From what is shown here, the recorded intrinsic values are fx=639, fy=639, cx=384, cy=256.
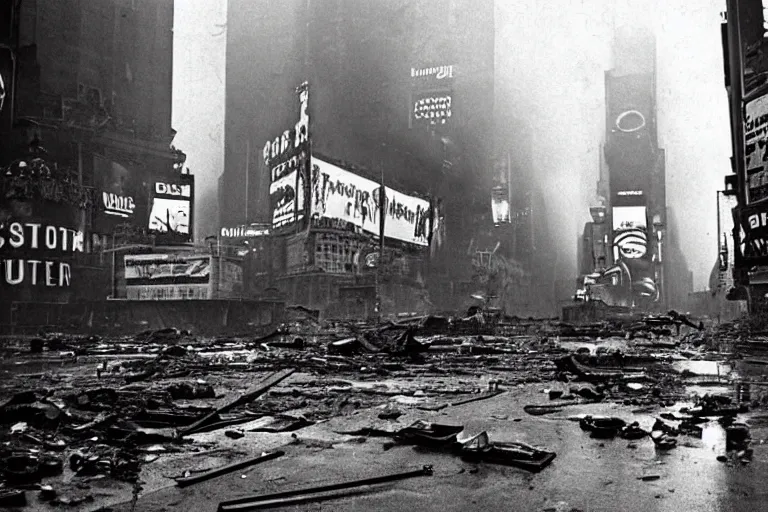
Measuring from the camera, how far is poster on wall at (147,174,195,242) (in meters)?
56.2

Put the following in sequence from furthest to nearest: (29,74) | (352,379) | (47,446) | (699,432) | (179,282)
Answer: (29,74) → (179,282) → (352,379) → (699,432) → (47,446)

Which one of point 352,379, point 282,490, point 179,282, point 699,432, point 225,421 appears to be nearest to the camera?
point 282,490

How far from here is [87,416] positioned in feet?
22.1

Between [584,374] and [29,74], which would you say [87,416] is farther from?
[29,74]

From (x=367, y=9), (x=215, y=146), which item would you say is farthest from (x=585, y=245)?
(x=215, y=146)

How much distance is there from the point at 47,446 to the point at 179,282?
1341 inches

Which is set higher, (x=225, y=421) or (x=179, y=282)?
(x=179, y=282)

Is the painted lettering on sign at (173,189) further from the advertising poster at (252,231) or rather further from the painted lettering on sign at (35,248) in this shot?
the painted lettering on sign at (35,248)

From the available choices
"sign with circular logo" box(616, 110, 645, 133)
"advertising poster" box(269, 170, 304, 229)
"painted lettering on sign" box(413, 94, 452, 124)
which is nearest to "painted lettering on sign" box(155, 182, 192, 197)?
"advertising poster" box(269, 170, 304, 229)

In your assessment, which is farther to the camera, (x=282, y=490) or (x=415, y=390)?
(x=415, y=390)

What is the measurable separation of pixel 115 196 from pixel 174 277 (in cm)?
1990

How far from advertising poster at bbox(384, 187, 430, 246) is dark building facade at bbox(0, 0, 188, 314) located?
2461 centimetres

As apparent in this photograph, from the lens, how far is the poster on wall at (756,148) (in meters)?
25.9

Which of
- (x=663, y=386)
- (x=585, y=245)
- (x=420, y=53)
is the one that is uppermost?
(x=420, y=53)
